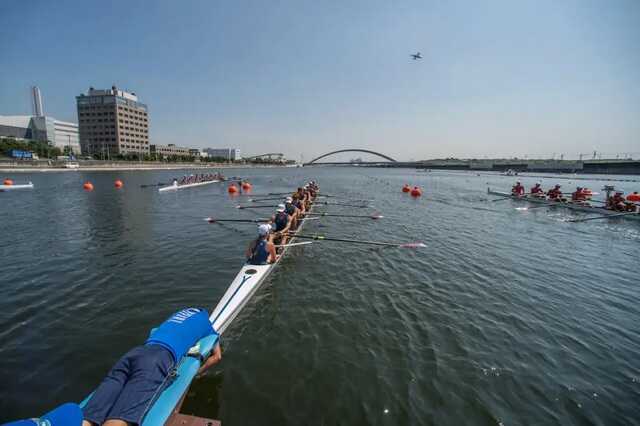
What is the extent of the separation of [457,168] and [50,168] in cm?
17325

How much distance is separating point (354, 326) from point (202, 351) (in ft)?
12.3

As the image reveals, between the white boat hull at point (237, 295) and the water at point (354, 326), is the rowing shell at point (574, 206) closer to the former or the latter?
the water at point (354, 326)

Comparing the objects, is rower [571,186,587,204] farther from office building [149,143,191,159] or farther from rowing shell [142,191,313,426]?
office building [149,143,191,159]

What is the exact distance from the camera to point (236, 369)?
215 inches

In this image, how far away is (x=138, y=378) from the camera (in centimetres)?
323

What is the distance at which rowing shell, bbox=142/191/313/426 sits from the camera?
139 inches

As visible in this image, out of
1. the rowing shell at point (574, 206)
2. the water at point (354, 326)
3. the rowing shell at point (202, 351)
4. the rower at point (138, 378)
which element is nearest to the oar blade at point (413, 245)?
the water at point (354, 326)

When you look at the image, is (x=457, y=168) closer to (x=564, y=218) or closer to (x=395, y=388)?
(x=564, y=218)

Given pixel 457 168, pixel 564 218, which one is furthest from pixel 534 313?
pixel 457 168

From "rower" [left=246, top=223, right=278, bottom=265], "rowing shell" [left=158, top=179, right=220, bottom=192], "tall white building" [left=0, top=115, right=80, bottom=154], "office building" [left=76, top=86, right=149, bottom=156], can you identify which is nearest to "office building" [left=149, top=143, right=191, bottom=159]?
"office building" [left=76, top=86, right=149, bottom=156]

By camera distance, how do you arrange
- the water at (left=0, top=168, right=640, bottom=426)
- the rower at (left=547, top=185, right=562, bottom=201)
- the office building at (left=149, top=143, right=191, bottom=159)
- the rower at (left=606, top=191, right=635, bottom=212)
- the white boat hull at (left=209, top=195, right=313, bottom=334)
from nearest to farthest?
the water at (left=0, top=168, right=640, bottom=426) < the white boat hull at (left=209, top=195, right=313, bottom=334) < the rower at (left=606, top=191, right=635, bottom=212) < the rower at (left=547, top=185, right=562, bottom=201) < the office building at (left=149, top=143, right=191, bottom=159)

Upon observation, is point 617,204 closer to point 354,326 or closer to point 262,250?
point 354,326

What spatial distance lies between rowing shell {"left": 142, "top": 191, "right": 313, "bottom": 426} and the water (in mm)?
502

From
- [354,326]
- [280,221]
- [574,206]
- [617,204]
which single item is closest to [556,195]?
[574,206]
